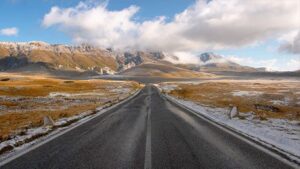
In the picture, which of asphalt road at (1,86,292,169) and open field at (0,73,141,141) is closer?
asphalt road at (1,86,292,169)

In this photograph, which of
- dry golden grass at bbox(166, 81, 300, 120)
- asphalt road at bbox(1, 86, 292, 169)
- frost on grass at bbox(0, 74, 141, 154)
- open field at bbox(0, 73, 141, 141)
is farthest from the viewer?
dry golden grass at bbox(166, 81, 300, 120)

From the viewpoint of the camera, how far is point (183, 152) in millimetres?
9586

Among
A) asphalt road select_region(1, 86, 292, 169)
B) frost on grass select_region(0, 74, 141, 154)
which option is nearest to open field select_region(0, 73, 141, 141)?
frost on grass select_region(0, 74, 141, 154)

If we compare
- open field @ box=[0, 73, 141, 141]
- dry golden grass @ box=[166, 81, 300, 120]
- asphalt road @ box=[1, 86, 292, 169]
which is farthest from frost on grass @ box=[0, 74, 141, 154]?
dry golden grass @ box=[166, 81, 300, 120]

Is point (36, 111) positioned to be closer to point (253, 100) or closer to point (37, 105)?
point (37, 105)

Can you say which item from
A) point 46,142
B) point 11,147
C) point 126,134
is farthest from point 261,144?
point 11,147

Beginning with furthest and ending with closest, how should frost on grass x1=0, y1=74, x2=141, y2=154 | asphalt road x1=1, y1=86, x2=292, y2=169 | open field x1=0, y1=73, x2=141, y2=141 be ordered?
open field x1=0, y1=73, x2=141, y2=141, frost on grass x1=0, y1=74, x2=141, y2=154, asphalt road x1=1, y1=86, x2=292, y2=169

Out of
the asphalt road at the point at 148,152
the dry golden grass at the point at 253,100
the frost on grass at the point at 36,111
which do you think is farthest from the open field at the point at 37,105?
the dry golden grass at the point at 253,100

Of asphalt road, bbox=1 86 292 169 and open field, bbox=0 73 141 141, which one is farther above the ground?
asphalt road, bbox=1 86 292 169

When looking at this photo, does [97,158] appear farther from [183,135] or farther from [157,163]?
[183,135]

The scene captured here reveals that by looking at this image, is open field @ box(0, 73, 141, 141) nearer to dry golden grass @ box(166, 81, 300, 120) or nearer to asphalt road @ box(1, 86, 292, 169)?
asphalt road @ box(1, 86, 292, 169)

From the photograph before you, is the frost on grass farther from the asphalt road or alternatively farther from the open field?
the asphalt road

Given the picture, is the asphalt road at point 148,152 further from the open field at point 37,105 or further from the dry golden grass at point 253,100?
the dry golden grass at point 253,100

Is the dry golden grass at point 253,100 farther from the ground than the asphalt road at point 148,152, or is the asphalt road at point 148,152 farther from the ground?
the asphalt road at point 148,152
